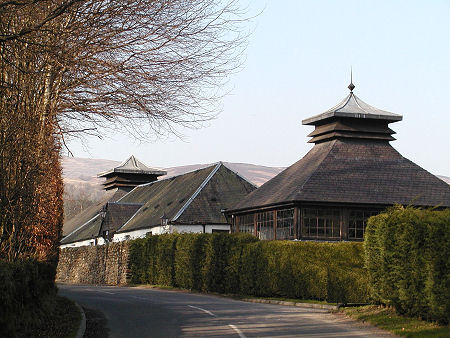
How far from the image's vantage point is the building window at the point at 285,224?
37547mm

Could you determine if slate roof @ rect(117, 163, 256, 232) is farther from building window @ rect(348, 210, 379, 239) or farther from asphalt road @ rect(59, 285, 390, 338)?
asphalt road @ rect(59, 285, 390, 338)

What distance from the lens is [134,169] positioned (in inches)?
2953

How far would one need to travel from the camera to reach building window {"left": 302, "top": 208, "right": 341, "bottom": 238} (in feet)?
121

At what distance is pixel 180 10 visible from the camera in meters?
14.1

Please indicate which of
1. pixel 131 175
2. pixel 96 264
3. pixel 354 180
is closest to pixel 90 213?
pixel 131 175

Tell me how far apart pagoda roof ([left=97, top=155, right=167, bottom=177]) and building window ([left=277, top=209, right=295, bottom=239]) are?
123 ft

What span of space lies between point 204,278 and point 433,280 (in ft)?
64.5

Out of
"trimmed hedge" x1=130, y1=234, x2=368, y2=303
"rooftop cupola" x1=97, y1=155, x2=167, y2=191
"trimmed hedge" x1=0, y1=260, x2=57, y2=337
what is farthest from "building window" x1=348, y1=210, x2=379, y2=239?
"rooftop cupola" x1=97, y1=155, x2=167, y2=191

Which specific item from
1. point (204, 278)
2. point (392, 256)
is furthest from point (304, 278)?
point (392, 256)

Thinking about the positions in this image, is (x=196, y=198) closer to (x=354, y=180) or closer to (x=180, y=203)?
(x=180, y=203)

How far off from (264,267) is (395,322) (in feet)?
43.1

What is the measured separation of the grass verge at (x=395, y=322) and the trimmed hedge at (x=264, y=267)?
252 inches

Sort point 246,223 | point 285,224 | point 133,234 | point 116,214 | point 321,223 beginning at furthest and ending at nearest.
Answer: point 116,214 < point 133,234 < point 246,223 < point 285,224 < point 321,223

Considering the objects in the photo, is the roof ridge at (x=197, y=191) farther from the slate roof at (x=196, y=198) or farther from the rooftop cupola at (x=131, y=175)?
the rooftop cupola at (x=131, y=175)
